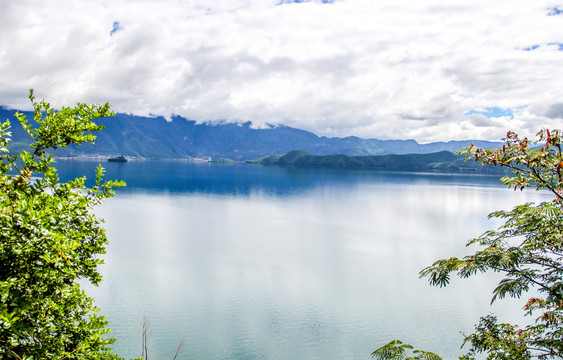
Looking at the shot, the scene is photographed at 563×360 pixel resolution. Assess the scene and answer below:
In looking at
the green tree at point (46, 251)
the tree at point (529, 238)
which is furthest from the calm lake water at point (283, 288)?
the green tree at point (46, 251)

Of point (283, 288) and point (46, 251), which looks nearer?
point (46, 251)

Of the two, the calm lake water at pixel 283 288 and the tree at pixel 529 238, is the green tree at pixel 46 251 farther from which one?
the calm lake water at pixel 283 288

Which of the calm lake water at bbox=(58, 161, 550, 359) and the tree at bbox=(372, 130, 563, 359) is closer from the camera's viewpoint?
the tree at bbox=(372, 130, 563, 359)

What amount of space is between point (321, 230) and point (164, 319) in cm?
2984

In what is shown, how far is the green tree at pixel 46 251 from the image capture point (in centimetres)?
395

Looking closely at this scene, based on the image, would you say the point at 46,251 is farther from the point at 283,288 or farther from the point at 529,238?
the point at 283,288

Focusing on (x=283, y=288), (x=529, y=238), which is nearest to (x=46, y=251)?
(x=529, y=238)

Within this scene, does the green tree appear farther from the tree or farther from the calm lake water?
the calm lake water

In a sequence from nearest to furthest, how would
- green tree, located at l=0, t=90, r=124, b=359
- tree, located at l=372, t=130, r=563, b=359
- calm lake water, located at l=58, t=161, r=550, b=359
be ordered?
green tree, located at l=0, t=90, r=124, b=359 → tree, located at l=372, t=130, r=563, b=359 → calm lake water, located at l=58, t=161, r=550, b=359

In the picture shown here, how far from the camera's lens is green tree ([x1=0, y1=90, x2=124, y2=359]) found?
13.0 feet

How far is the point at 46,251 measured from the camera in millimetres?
4055

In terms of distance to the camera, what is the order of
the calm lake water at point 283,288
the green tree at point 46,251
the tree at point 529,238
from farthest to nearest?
the calm lake water at point 283,288 → the tree at point 529,238 → the green tree at point 46,251

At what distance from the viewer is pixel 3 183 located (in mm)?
4844

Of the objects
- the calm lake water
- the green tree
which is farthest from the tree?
the calm lake water
